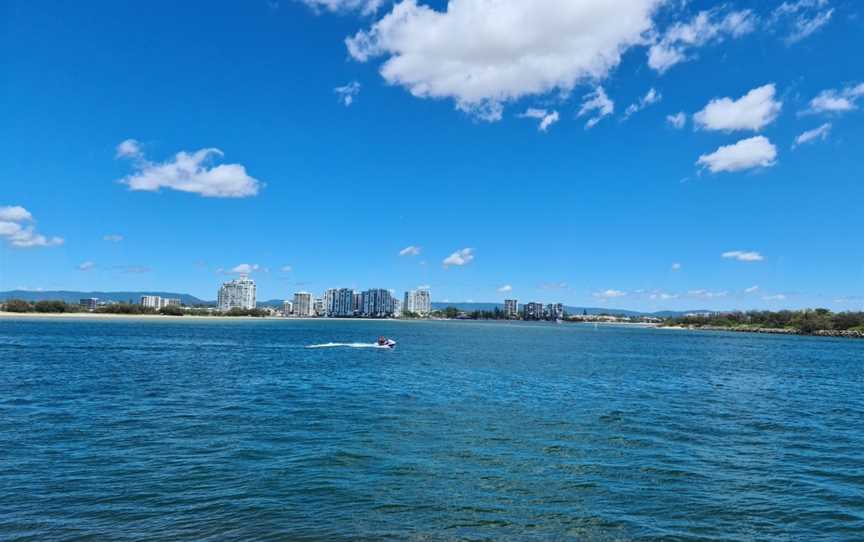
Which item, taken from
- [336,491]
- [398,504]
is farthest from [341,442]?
[398,504]

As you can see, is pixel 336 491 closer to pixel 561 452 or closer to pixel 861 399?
pixel 561 452

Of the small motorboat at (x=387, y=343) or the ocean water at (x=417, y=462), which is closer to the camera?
the ocean water at (x=417, y=462)

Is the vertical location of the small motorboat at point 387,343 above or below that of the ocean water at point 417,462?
above

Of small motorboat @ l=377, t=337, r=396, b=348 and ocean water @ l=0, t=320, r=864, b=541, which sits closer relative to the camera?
ocean water @ l=0, t=320, r=864, b=541

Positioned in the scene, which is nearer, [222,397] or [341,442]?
[341,442]

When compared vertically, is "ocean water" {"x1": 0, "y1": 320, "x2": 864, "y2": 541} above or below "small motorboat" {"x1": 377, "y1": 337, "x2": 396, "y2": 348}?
below

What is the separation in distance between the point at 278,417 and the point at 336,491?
14459mm

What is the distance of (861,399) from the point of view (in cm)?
4900

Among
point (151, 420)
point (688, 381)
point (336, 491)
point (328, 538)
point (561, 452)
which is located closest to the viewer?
point (328, 538)

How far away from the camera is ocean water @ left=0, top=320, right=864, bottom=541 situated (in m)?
16.9

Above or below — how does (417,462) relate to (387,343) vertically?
below

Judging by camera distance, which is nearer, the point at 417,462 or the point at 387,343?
the point at 417,462

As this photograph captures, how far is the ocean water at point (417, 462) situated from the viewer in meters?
16.9

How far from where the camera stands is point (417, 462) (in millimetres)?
23344
